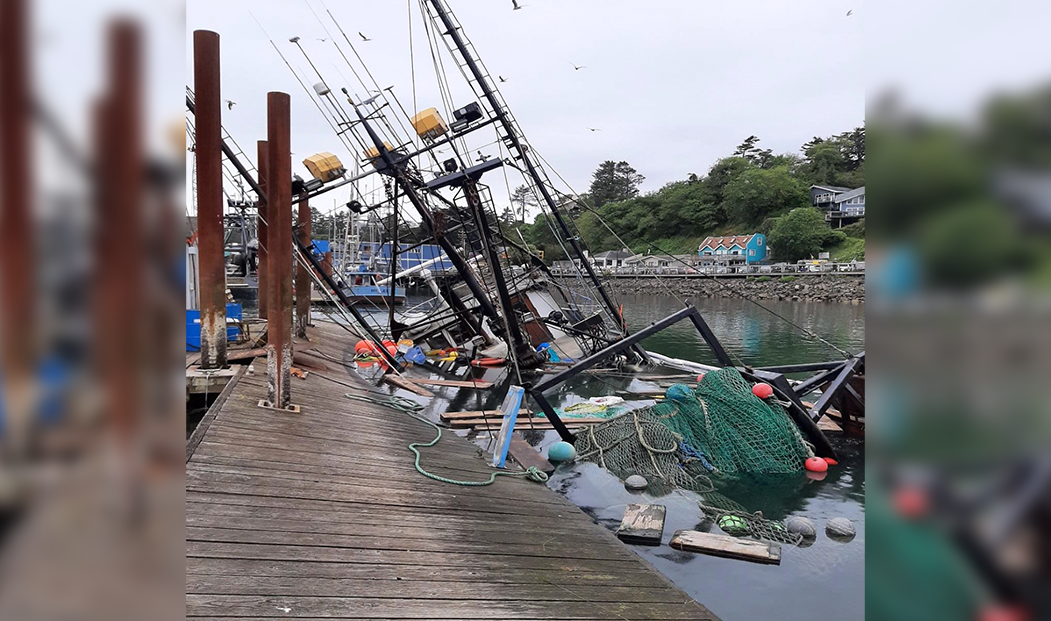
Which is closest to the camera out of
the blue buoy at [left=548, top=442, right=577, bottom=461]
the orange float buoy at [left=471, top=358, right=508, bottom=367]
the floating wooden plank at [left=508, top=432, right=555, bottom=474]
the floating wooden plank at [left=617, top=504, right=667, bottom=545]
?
the floating wooden plank at [left=617, top=504, right=667, bottom=545]

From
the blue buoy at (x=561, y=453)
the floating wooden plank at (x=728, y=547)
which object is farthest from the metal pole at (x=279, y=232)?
the floating wooden plank at (x=728, y=547)

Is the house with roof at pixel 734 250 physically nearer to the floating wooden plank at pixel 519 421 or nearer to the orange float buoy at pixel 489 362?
the orange float buoy at pixel 489 362

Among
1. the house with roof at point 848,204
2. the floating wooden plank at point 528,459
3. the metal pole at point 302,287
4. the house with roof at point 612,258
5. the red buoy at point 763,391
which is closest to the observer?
the house with roof at point 848,204

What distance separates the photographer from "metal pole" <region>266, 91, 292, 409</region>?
25.7 feet

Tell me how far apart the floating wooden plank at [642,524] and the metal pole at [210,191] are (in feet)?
21.7

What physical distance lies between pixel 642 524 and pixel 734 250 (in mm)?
81152

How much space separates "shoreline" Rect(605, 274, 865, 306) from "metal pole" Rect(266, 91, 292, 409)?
49.7 meters

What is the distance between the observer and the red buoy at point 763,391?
10.0 metres

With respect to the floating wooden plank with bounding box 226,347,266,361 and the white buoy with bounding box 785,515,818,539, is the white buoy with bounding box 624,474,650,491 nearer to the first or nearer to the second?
the white buoy with bounding box 785,515,818,539

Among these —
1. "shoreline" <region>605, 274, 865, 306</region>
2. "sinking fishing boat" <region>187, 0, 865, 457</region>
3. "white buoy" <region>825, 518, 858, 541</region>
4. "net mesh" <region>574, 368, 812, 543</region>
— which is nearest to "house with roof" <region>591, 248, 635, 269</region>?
"shoreline" <region>605, 274, 865, 306</region>
